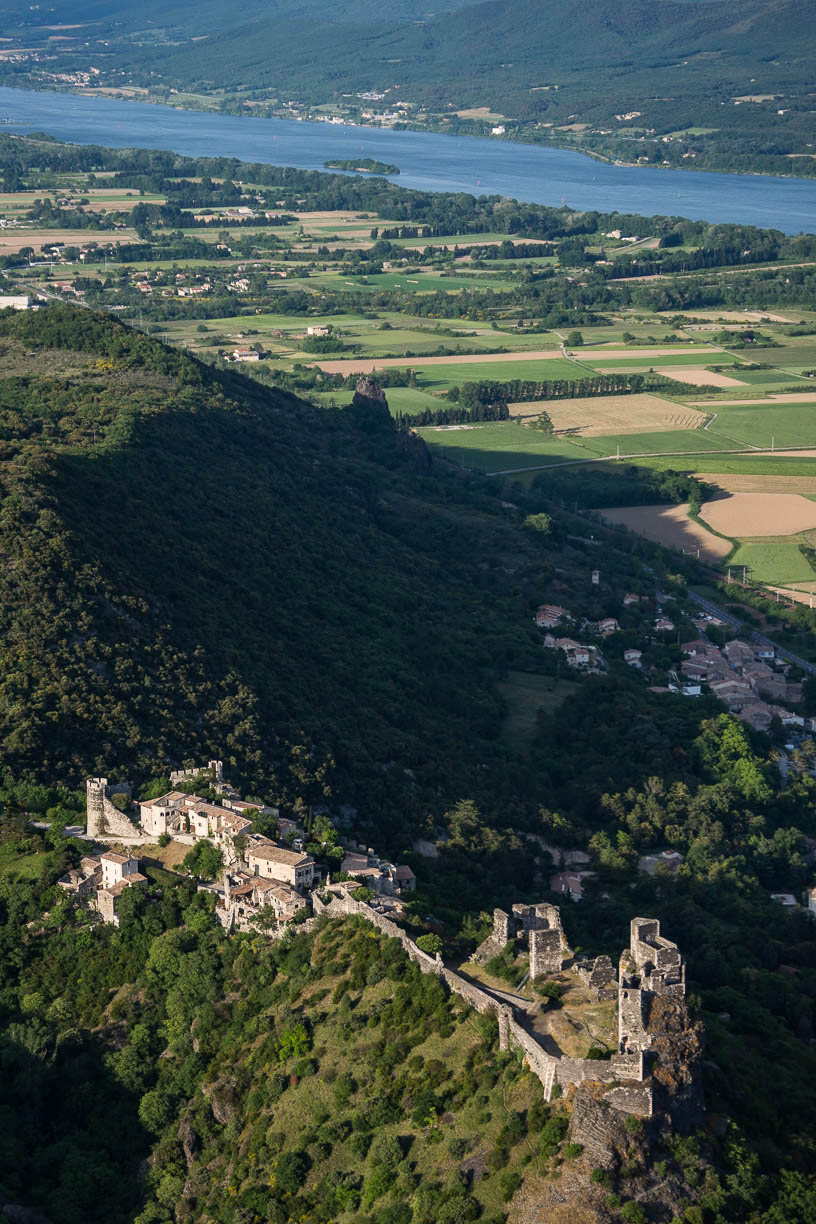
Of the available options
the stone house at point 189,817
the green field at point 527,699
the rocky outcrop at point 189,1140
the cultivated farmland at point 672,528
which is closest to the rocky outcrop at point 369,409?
the cultivated farmland at point 672,528

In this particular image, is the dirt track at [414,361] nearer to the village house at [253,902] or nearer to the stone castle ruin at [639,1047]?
the village house at [253,902]

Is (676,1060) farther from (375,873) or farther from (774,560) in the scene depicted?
(774,560)

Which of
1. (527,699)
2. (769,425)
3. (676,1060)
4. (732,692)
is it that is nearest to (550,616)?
(527,699)

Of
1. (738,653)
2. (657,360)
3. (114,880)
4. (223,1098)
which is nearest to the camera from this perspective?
(223,1098)

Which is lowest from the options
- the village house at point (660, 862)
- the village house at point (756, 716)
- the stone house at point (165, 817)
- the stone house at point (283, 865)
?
the village house at point (756, 716)

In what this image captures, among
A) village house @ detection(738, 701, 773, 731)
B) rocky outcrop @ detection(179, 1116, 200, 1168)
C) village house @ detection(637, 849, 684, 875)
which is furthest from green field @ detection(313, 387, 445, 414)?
rocky outcrop @ detection(179, 1116, 200, 1168)

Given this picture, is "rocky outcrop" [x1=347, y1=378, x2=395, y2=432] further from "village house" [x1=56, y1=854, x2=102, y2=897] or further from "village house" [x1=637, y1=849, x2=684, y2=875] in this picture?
"village house" [x1=56, y1=854, x2=102, y2=897]
